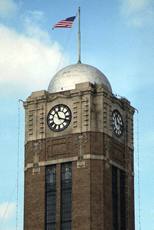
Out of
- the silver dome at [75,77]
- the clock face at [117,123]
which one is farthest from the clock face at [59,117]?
the clock face at [117,123]

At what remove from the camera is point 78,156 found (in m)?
108

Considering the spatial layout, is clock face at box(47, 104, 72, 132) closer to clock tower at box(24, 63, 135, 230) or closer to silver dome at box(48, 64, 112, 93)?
clock tower at box(24, 63, 135, 230)

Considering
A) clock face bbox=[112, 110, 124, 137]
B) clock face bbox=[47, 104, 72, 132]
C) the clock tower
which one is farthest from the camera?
clock face bbox=[112, 110, 124, 137]

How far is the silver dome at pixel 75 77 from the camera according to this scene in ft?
369

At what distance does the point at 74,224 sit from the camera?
10606cm

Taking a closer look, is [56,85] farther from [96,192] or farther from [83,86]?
[96,192]

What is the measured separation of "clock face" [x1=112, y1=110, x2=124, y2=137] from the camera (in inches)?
4426

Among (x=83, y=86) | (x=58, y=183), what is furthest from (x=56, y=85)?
(x=58, y=183)

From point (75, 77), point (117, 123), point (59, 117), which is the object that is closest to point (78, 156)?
point (59, 117)

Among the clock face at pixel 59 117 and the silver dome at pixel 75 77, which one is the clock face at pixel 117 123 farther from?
the clock face at pixel 59 117

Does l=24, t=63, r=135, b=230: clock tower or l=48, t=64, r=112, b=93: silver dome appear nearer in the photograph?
l=24, t=63, r=135, b=230: clock tower

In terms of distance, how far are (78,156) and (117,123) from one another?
7.46 metres

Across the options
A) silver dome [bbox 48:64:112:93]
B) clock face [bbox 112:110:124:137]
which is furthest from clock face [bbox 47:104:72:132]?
clock face [bbox 112:110:124:137]

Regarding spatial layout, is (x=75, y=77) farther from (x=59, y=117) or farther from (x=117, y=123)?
(x=117, y=123)
